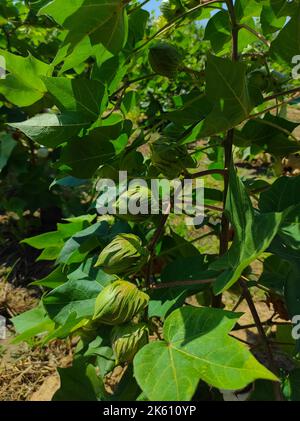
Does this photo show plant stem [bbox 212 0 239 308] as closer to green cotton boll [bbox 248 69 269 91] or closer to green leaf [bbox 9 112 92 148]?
green cotton boll [bbox 248 69 269 91]

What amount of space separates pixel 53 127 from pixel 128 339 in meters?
0.35

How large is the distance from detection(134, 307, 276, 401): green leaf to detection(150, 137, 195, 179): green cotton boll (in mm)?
244

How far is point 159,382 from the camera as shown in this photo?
505 millimetres

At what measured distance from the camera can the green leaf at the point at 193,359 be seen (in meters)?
0.49

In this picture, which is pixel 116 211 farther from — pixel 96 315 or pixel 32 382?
pixel 32 382

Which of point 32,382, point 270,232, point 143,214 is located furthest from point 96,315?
point 32,382

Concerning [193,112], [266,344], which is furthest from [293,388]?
[193,112]

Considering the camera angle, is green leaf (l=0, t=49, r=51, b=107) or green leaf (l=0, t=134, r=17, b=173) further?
green leaf (l=0, t=134, r=17, b=173)

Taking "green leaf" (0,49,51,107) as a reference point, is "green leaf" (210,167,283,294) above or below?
below

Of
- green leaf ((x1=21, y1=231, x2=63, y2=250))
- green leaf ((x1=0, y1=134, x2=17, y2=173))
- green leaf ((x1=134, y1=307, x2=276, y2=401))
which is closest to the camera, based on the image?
green leaf ((x1=134, y1=307, x2=276, y2=401))

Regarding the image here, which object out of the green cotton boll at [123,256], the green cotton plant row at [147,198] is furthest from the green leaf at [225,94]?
the green cotton boll at [123,256]

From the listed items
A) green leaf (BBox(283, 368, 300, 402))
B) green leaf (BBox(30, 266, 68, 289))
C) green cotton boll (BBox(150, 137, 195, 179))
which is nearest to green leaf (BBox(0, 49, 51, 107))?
green cotton boll (BBox(150, 137, 195, 179))

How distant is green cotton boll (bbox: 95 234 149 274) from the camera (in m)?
0.65

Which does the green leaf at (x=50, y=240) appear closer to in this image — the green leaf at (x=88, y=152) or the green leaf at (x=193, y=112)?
the green leaf at (x=88, y=152)
